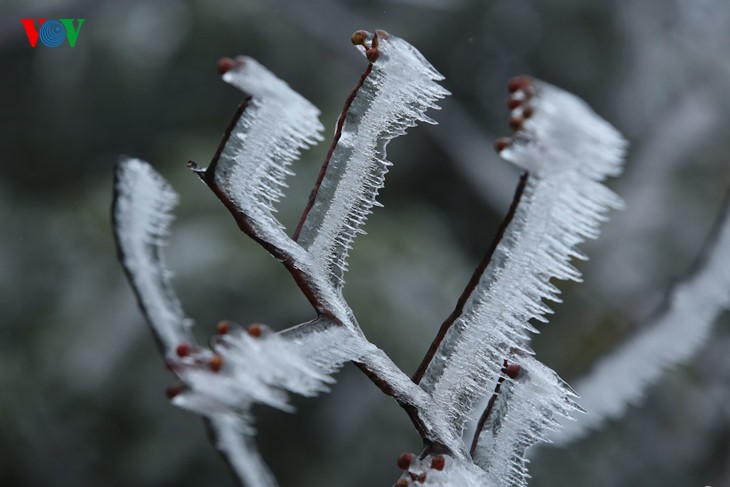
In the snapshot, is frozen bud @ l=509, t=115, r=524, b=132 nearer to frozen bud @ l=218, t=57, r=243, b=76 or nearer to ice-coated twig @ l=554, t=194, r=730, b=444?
frozen bud @ l=218, t=57, r=243, b=76

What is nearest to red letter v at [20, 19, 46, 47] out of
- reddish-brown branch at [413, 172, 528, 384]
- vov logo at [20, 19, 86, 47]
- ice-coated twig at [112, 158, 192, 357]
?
vov logo at [20, 19, 86, 47]

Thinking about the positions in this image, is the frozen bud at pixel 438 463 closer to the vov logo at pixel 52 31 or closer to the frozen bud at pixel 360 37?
the frozen bud at pixel 360 37

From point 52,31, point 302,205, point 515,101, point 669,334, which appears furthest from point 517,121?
point 52,31

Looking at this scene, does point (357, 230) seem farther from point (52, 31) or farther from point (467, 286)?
point (52, 31)

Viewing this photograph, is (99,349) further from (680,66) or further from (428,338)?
(680,66)

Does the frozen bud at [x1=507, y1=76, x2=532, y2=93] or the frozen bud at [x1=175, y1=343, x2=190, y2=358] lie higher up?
the frozen bud at [x1=507, y1=76, x2=532, y2=93]

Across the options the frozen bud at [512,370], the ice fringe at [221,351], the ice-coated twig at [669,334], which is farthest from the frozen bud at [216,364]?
the ice-coated twig at [669,334]

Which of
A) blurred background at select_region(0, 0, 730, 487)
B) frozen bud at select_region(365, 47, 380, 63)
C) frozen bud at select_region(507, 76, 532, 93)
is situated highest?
frozen bud at select_region(507, 76, 532, 93)
